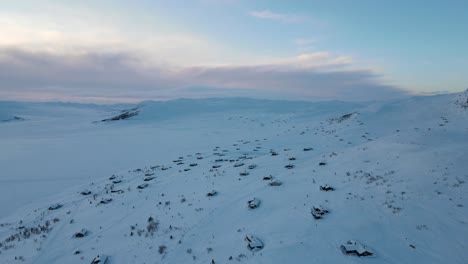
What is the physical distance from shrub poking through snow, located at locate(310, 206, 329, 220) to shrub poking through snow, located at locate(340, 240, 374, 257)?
2.27m

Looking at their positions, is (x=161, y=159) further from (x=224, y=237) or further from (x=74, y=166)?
(x=224, y=237)

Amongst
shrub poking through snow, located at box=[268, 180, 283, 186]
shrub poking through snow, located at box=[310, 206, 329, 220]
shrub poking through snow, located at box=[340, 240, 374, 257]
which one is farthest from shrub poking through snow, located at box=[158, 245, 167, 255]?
shrub poking through snow, located at box=[268, 180, 283, 186]

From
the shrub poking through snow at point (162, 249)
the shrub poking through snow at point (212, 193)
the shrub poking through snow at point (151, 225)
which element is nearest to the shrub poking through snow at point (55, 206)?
the shrub poking through snow at point (151, 225)

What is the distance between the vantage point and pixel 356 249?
9.77m

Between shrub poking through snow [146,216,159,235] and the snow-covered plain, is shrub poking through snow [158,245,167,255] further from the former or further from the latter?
shrub poking through snow [146,216,159,235]

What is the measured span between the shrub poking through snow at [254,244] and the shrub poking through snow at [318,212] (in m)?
2.87

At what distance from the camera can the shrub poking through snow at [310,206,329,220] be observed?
12406mm

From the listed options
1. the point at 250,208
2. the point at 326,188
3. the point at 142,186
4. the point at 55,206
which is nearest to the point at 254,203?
the point at 250,208

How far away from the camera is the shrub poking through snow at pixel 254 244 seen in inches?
423

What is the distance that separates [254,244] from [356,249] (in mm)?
3525

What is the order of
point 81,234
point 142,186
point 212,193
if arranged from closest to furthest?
point 81,234
point 212,193
point 142,186

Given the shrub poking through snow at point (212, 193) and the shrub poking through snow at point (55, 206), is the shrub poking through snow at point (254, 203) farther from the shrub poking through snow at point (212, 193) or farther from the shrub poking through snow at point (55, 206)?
the shrub poking through snow at point (55, 206)

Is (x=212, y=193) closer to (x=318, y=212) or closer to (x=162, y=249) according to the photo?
(x=162, y=249)

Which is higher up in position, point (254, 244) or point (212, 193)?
point (254, 244)
